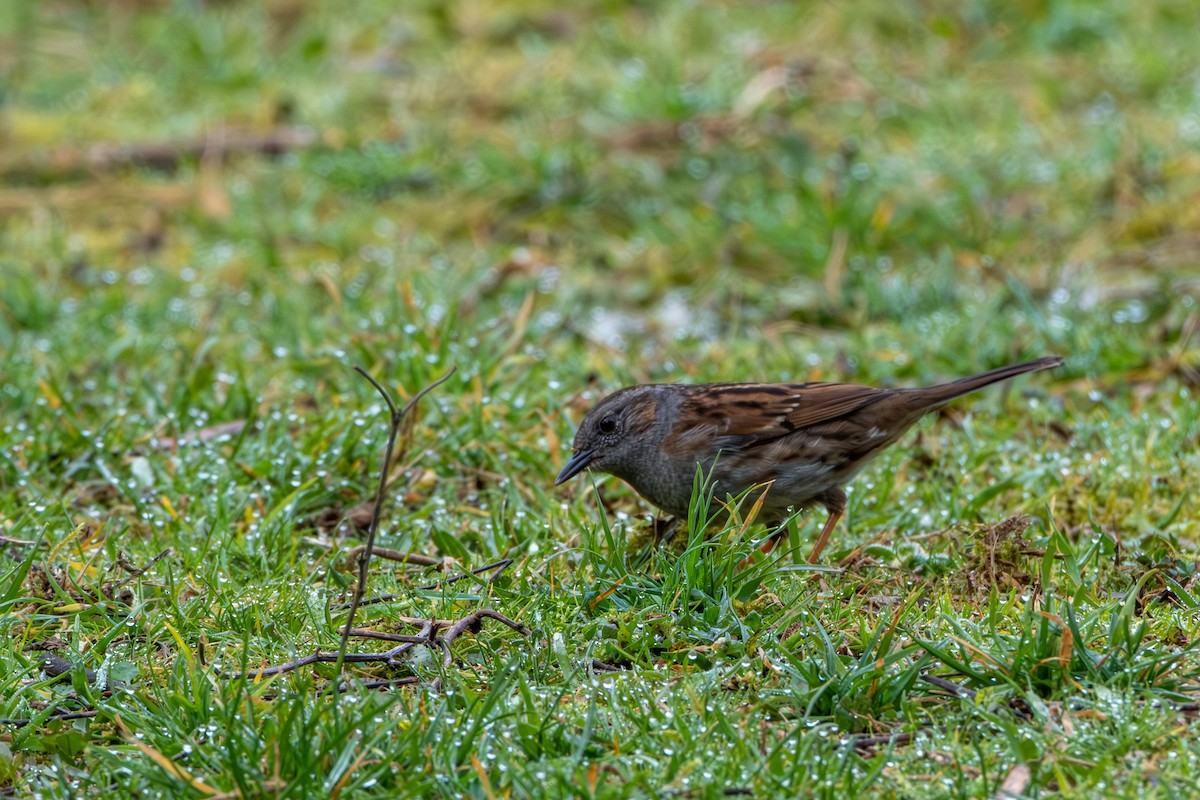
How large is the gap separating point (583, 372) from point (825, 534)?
193 cm

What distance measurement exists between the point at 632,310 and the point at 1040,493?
2.88m

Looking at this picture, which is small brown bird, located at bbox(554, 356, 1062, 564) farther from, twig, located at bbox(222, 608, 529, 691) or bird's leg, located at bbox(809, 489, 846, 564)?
twig, located at bbox(222, 608, 529, 691)

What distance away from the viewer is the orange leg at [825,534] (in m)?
4.80

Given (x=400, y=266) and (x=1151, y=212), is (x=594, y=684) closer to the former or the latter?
(x=400, y=266)

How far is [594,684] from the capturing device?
387cm

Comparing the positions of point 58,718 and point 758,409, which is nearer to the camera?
point 58,718

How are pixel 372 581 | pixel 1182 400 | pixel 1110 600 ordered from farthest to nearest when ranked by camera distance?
pixel 1182 400 → pixel 372 581 → pixel 1110 600

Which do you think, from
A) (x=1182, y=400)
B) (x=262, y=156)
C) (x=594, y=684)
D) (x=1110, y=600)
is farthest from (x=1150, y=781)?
(x=262, y=156)

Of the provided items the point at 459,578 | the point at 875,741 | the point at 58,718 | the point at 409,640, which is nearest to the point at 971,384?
the point at 875,741

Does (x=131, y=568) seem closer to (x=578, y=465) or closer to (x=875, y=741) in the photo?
(x=578, y=465)

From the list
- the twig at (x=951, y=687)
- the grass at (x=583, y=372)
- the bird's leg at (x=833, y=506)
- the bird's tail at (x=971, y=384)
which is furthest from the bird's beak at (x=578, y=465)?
the twig at (x=951, y=687)

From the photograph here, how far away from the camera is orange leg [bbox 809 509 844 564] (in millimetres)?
4801

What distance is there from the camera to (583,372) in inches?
258

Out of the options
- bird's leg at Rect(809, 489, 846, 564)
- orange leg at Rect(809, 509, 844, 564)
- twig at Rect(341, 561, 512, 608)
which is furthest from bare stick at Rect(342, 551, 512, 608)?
bird's leg at Rect(809, 489, 846, 564)
